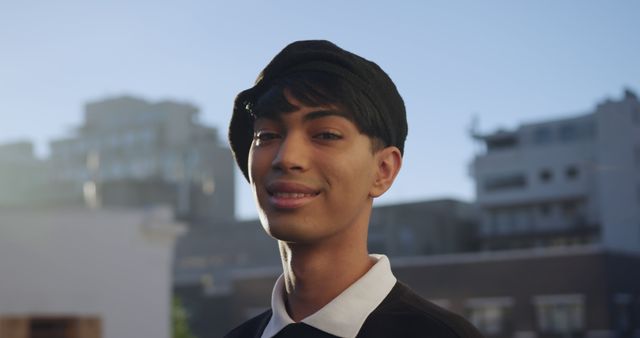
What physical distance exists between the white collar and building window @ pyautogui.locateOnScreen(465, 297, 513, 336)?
1688 inches

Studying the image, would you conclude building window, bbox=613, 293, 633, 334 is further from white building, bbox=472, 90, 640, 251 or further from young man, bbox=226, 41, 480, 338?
young man, bbox=226, 41, 480, 338

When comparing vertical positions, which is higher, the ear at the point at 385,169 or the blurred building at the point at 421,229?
the ear at the point at 385,169

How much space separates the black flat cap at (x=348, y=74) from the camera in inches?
94.3

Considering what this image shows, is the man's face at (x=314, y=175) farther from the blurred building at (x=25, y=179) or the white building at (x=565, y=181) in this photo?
the blurred building at (x=25, y=179)

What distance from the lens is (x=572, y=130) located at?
61.5 m

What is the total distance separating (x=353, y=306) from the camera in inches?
93.7

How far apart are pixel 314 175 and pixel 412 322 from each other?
39 centimetres

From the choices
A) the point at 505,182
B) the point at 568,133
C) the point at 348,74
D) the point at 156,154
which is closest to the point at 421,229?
the point at 505,182

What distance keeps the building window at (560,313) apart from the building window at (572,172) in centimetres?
1843

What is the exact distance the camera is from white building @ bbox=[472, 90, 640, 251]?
5566cm

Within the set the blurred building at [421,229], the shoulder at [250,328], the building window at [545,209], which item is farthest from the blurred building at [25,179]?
the shoulder at [250,328]

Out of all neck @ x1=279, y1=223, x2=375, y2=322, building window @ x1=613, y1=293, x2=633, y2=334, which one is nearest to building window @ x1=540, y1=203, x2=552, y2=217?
building window @ x1=613, y1=293, x2=633, y2=334

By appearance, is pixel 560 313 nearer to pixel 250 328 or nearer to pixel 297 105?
pixel 250 328

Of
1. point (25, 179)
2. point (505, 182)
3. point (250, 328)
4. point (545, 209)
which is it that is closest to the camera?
point (250, 328)
